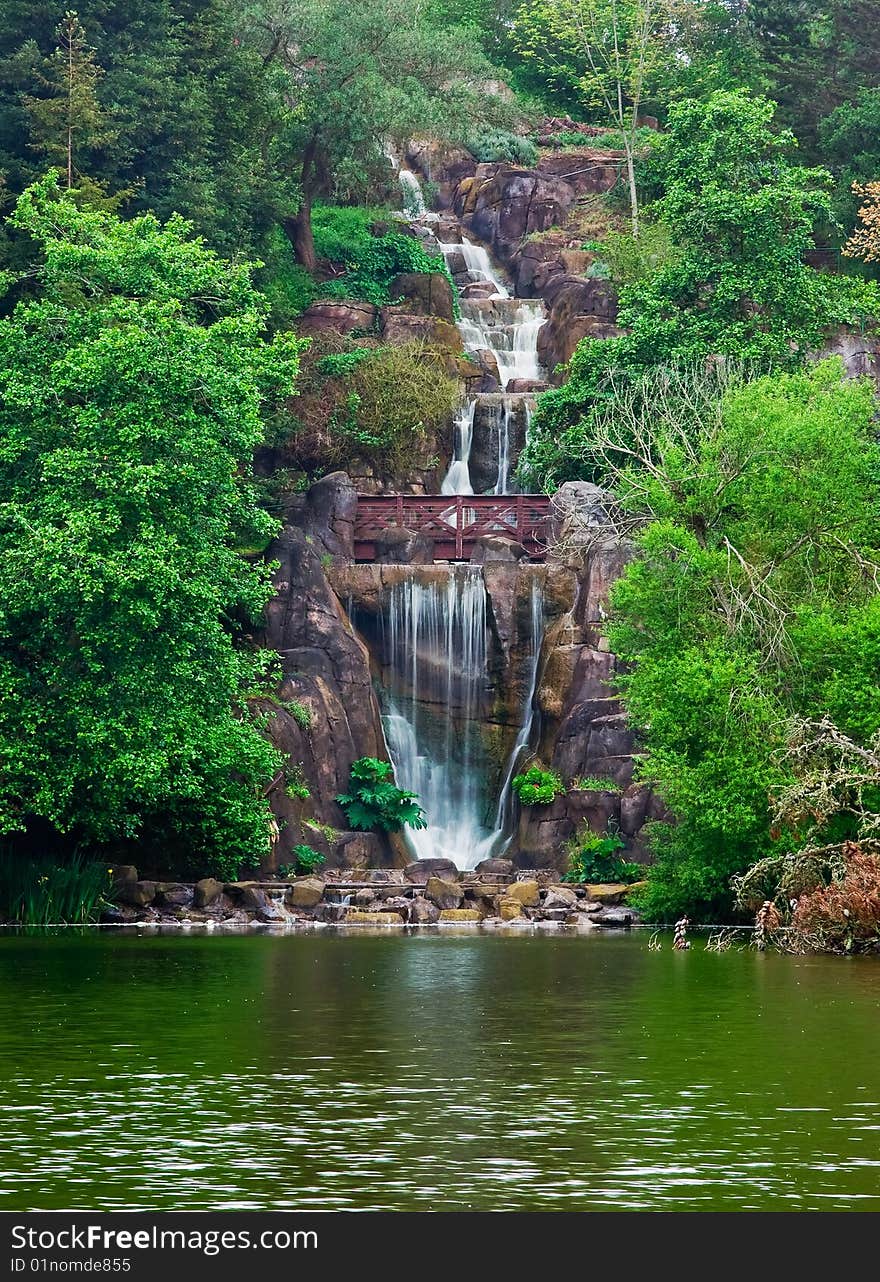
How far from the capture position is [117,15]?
56094 mm

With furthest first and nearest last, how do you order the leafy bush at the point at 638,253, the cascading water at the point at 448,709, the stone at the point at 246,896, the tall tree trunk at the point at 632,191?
1. the tall tree trunk at the point at 632,191
2. the leafy bush at the point at 638,253
3. the cascading water at the point at 448,709
4. the stone at the point at 246,896

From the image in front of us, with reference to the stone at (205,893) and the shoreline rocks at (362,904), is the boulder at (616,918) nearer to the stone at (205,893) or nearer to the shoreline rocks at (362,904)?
the shoreline rocks at (362,904)

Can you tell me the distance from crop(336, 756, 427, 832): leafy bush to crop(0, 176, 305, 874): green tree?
7.15m

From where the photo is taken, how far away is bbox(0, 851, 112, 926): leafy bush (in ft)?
130

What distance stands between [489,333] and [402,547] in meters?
17.0

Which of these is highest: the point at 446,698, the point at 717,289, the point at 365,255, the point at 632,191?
the point at 632,191

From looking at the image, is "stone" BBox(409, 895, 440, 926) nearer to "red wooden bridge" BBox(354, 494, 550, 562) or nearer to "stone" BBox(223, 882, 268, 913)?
"stone" BBox(223, 882, 268, 913)

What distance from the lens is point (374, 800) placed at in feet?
164

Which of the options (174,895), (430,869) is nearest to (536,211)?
(430,869)

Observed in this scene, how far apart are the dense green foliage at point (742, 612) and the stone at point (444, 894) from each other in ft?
18.2

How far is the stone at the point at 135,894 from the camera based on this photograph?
137 feet

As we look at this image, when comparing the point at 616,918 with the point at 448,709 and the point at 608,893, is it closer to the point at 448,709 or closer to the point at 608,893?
the point at 608,893

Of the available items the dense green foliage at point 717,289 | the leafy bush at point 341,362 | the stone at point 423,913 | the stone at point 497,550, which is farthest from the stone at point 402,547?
the stone at point 423,913

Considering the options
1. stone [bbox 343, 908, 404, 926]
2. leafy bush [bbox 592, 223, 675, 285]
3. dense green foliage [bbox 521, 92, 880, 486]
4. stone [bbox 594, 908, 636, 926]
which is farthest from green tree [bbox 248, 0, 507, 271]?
stone [bbox 594, 908, 636, 926]
